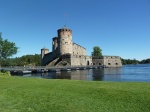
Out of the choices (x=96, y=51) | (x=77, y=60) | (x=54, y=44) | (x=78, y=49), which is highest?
(x=54, y=44)

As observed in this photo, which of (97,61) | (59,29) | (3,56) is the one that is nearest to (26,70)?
(3,56)

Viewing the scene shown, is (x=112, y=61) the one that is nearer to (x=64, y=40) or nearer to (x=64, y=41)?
(x=64, y=41)

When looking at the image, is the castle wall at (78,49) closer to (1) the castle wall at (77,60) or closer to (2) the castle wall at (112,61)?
(1) the castle wall at (77,60)

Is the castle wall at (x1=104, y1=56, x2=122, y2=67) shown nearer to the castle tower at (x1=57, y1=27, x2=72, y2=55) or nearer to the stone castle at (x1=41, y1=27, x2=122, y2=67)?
the stone castle at (x1=41, y1=27, x2=122, y2=67)

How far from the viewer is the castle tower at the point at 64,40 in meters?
88.5

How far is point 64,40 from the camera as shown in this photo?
3484 inches

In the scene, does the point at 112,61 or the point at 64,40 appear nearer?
the point at 64,40

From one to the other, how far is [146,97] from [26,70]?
5050 cm

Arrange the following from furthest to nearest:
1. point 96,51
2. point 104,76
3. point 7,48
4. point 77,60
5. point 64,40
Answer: point 96,51 → point 77,60 → point 64,40 → point 7,48 → point 104,76

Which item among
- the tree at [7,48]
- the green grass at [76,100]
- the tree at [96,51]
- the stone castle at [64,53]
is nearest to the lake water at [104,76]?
the tree at [7,48]

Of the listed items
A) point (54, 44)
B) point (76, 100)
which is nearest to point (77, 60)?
point (54, 44)

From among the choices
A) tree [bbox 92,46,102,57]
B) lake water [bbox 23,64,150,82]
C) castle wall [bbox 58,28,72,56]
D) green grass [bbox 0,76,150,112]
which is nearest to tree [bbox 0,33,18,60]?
lake water [bbox 23,64,150,82]

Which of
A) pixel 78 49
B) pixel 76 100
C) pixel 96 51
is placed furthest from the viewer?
pixel 96 51

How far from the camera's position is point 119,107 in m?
8.08
